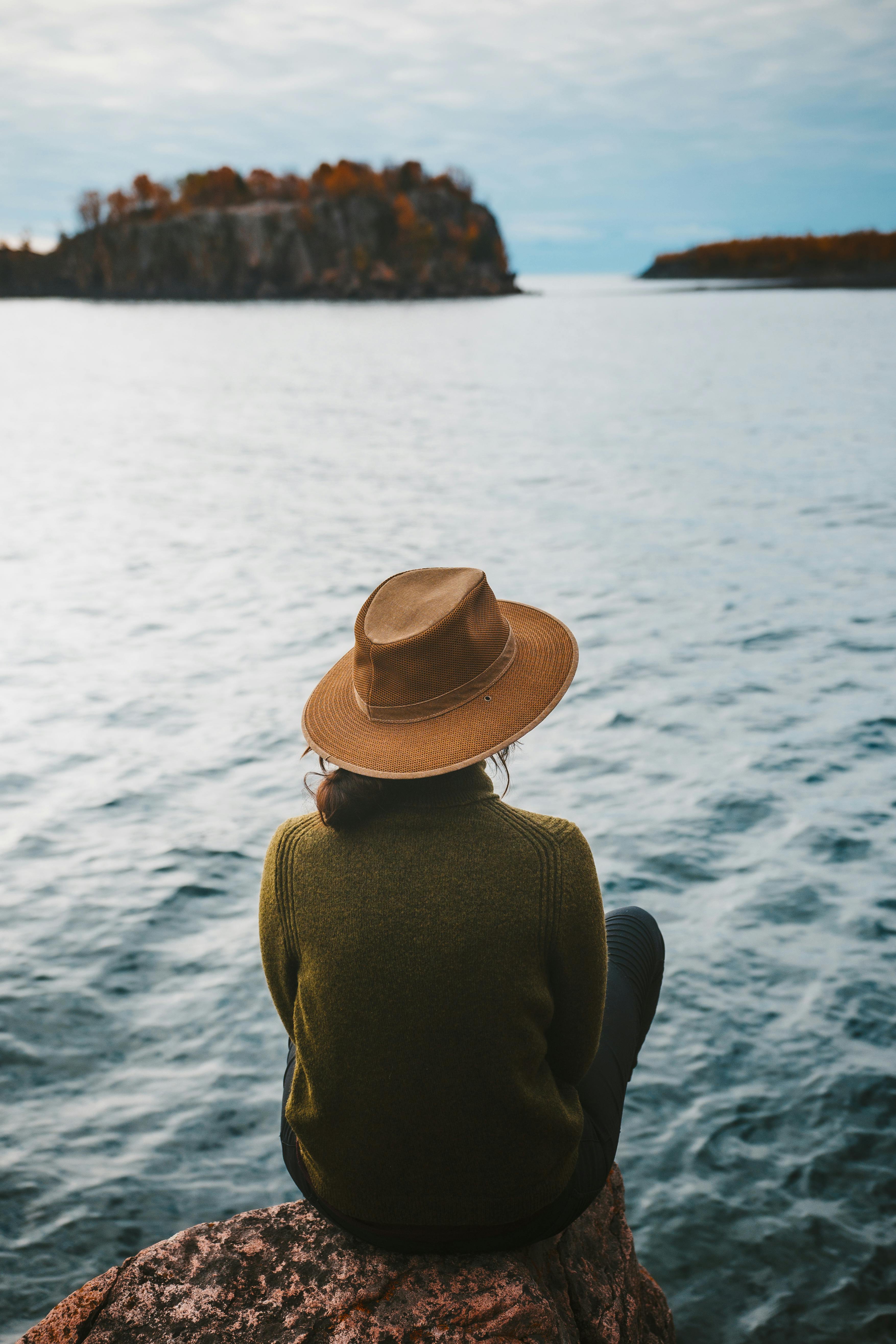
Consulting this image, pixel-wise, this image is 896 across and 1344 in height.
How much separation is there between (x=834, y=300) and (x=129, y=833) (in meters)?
102

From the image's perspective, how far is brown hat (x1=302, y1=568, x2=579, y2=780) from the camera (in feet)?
7.06

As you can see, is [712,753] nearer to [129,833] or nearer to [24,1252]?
[129,833]

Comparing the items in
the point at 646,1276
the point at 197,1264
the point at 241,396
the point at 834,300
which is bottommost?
the point at 646,1276

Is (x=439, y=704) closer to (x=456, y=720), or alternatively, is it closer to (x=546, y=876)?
(x=456, y=720)

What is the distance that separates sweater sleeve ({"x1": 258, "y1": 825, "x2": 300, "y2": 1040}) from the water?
2.12 metres

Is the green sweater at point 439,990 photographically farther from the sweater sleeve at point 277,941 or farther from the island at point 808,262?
the island at point 808,262

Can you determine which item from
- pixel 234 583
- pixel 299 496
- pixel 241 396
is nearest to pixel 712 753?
pixel 234 583

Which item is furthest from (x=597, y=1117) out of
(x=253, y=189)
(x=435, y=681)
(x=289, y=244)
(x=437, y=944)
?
(x=253, y=189)

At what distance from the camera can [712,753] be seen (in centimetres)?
795

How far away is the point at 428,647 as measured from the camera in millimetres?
2219

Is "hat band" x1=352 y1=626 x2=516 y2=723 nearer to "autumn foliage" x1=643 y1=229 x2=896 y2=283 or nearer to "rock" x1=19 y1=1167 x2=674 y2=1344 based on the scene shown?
"rock" x1=19 y1=1167 x2=674 y2=1344

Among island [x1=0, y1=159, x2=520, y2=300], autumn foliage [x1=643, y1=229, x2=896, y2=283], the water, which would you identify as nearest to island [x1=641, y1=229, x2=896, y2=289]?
autumn foliage [x1=643, y1=229, x2=896, y2=283]

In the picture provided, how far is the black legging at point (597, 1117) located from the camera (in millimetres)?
2430

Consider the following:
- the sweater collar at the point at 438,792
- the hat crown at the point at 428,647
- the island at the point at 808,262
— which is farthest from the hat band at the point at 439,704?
the island at the point at 808,262
